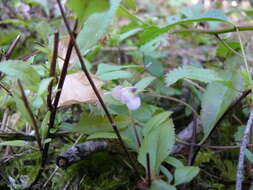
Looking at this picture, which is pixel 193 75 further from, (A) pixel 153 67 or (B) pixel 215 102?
(A) pixel 153 67

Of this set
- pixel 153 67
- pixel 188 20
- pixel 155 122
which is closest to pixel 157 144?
pixel 155 122

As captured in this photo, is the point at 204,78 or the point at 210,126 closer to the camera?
the point at 204,78

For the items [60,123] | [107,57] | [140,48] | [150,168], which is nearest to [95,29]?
[60,123]

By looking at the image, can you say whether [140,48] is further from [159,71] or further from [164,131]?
[164,131]

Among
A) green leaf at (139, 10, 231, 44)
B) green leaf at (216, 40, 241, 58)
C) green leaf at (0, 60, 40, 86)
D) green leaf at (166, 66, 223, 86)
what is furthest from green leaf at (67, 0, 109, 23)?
green leaf at (216, 40, 241, 58)

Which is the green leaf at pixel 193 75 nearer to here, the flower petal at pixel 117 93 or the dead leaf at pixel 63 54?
the flower petal at pixel 117 93

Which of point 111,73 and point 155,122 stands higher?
point 111,73
